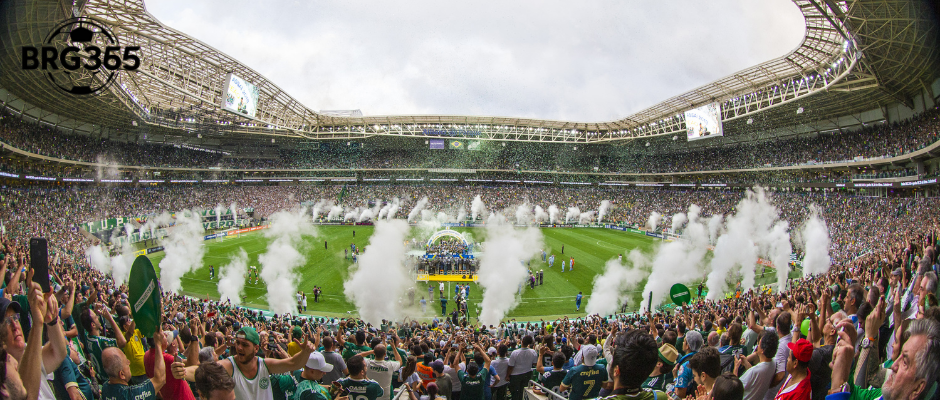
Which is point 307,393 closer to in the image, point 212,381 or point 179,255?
point 212,381

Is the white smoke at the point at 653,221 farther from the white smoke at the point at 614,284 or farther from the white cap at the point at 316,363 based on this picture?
the white cap at the point at 316,363

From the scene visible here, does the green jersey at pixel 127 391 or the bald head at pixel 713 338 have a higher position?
the green jersey at pixel 127 391

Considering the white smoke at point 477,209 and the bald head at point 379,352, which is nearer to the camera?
the bald head at point 379,352

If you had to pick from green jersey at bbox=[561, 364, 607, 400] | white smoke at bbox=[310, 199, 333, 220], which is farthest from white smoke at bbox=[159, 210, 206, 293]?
green jersey at bbox=[561, 364, 607, 400]

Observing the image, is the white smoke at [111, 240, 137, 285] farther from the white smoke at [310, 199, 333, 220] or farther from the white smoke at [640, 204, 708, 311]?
the white smoke at [640, 204, 708, 311]

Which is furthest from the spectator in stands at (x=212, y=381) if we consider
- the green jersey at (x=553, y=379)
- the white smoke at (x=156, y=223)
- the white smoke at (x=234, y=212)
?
the white smoke at (x=234, y=212)

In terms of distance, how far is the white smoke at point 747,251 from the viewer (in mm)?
22969

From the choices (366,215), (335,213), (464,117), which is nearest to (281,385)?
(464,117)

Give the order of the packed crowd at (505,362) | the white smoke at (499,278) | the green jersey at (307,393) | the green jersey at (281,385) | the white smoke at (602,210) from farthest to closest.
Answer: the white smoke at (602,210) < the white smoke at (499,278) < the green jersey at (281,385) < the green jersey at (307,393) < the packed crowd at (505,362)

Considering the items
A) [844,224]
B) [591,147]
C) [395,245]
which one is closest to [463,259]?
[395,245]

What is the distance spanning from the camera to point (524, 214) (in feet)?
181

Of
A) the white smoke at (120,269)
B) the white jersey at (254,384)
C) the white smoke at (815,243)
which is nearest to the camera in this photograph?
the white jersey at (254,384)

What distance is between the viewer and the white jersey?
3867 millimetres

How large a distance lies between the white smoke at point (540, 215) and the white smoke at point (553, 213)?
21.7 inches
